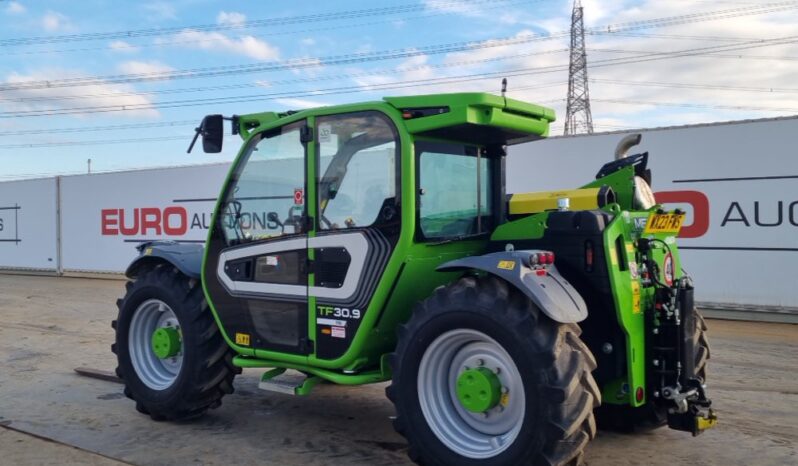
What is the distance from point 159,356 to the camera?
18.2 ft

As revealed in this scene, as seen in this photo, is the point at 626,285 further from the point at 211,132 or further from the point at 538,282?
the point at 211,132

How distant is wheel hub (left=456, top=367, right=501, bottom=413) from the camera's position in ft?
12.8

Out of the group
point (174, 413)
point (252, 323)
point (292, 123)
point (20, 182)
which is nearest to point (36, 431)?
point (174, 413)

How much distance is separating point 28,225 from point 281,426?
706 inches

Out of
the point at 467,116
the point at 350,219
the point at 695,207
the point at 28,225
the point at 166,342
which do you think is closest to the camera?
the point at 467,116

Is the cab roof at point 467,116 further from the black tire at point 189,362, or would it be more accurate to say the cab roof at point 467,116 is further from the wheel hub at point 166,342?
the wheel hub at point 166,342

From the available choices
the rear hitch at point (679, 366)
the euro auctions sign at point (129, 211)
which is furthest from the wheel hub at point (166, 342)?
the euro auctions sign at point (129, 211)

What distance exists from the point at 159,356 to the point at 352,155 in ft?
7.49

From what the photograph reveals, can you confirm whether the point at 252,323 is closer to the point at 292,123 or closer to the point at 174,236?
the point at 292,123

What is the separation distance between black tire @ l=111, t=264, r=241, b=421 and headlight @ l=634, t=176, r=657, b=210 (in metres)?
3.14

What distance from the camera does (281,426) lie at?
5340 mm

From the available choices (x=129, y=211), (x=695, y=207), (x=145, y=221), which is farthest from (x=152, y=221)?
(x=695, y=207)

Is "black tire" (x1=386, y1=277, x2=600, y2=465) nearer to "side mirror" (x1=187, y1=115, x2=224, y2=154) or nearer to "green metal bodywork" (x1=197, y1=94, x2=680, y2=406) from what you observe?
"green metal bodywork" (x1=197, y1=94, x2=680, y2=406)

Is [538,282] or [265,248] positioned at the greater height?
[265,248]
